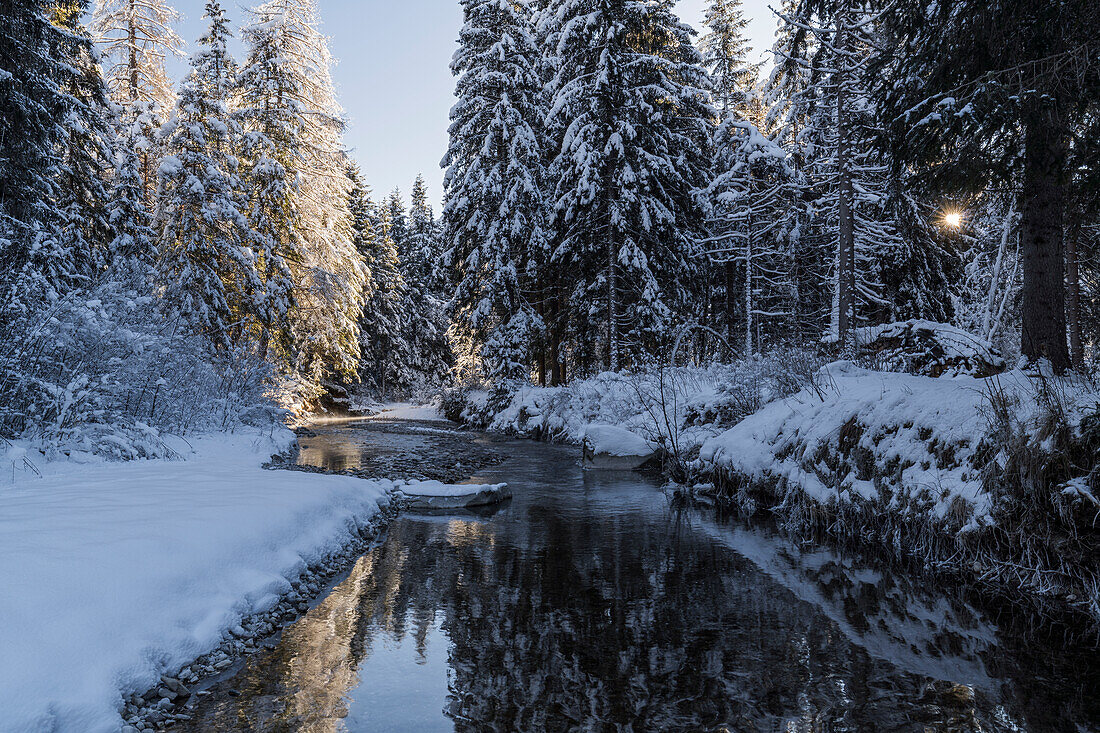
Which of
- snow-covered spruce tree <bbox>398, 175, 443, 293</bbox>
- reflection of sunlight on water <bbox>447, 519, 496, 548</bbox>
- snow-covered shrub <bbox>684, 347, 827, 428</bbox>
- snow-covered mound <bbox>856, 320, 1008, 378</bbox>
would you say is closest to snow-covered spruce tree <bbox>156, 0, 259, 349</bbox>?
reflection of sunlight on water <bbox>447, 519, 496, 548</bbox>

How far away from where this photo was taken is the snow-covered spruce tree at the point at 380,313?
1495 inches

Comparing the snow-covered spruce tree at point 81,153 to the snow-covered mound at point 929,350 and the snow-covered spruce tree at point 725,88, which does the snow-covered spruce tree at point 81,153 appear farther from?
the snow-covered spruce tree at point 725,88

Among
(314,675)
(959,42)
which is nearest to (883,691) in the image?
(314,675)

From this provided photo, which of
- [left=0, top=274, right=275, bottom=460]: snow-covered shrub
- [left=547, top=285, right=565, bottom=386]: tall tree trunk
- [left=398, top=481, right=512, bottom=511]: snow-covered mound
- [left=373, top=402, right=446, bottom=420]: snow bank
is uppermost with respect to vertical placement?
[left=547, top=285, right=565, bottom=386]: tall tree trunk

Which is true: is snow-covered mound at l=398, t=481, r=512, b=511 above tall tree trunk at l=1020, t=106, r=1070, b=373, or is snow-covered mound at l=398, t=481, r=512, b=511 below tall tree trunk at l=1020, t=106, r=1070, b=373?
below

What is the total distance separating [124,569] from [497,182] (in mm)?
18644

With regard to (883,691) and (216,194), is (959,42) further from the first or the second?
(216,194)

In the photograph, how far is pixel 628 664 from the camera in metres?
4.39

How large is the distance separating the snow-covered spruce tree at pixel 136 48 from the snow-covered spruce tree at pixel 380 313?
15.2m

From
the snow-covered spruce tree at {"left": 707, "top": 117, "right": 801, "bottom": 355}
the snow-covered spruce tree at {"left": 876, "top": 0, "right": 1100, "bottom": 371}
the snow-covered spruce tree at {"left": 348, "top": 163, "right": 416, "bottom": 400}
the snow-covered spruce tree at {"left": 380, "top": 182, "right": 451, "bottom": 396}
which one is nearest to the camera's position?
the snow-covered spruce tree at {"left": 876, "top": 0, "right": 1100, "bottom": 371}

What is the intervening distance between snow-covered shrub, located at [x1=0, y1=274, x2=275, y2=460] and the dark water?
380 centimetres

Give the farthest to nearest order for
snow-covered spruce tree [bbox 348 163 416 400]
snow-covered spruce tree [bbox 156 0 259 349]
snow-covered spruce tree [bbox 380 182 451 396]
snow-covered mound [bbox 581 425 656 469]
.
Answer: snow-covered spruce tree [bbox 380 182 451 396] < snow-covered spruce tree [bbox 348 163 416 400] < snow-covered spruce tree [bbox 156 0 259 349] < snow-covered mound [bbox 581 425 656 469]

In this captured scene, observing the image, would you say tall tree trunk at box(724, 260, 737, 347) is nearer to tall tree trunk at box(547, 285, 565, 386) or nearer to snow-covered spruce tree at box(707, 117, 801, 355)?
snow-covered spruce tree at box(707, 117, 801, 355)

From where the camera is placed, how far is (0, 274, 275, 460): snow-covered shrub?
7.23 m
